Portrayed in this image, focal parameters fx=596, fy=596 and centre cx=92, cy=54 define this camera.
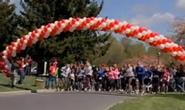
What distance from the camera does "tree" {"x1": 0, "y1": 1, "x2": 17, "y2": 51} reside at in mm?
65125

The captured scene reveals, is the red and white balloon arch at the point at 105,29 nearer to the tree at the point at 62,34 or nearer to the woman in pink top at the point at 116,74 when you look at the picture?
the woman in pink top at the point at 116,74

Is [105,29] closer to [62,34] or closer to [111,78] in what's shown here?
[111,78]

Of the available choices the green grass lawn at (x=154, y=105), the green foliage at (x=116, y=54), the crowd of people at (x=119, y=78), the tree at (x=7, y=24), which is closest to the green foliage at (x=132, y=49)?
the green foliage at (x=116, y=54)

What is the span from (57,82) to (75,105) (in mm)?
13291

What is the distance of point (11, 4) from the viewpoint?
7350 centimetres

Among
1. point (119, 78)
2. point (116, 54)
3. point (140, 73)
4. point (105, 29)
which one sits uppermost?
point (116, 54)

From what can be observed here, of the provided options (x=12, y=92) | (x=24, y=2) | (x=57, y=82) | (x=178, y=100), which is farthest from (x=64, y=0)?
(x=178, y=100)

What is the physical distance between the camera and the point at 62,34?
199 ft

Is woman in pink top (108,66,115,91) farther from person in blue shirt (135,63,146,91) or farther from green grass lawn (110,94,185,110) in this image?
green grass lawn (110,94,185,110)

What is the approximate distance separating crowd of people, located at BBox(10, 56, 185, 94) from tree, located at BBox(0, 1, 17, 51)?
2507 cm

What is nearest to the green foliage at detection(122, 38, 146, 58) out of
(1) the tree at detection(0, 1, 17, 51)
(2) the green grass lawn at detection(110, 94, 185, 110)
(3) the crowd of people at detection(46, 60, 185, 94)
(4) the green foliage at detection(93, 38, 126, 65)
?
(4) the green foliage at detection(93, 38, 126, 65)

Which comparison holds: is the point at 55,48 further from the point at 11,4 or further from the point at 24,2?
the point at 11,4

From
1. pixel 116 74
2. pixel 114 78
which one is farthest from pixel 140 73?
pixel 114 78

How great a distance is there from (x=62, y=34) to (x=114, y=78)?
975 inches
